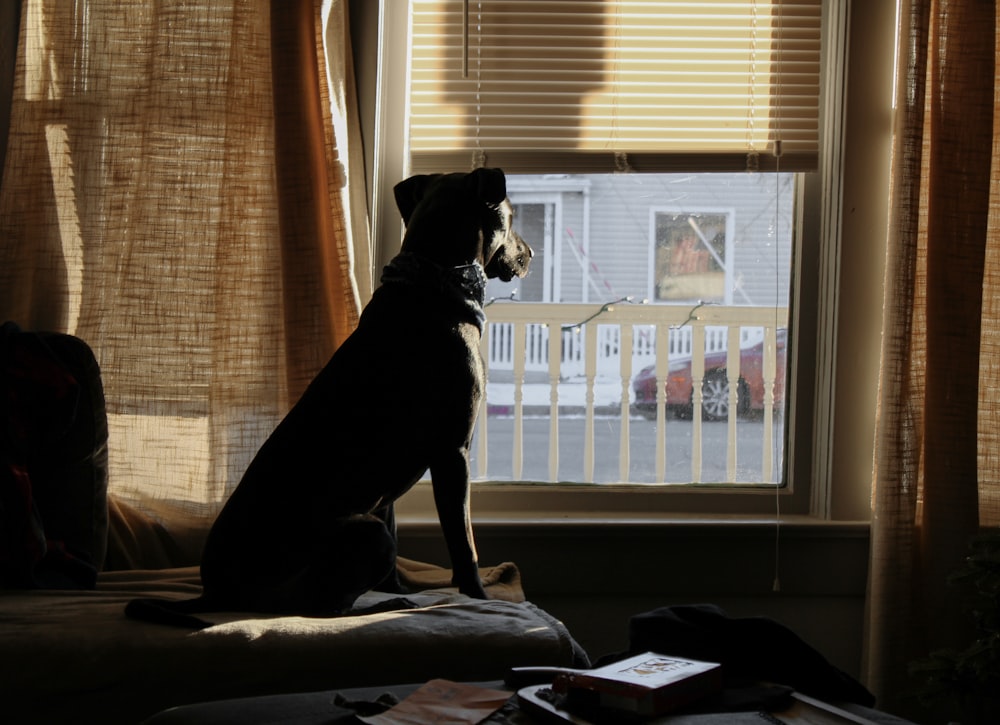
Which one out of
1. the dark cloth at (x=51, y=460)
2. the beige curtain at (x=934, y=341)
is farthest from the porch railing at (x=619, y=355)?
the dark cloth at (x=51, y=460)

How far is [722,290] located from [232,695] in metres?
1.77

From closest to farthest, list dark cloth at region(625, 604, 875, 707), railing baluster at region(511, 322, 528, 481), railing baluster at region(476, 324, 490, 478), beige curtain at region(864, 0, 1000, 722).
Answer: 1. dark cloth at region(625, 604, 875, 707)
2. beige curtain at region(864, 0, 1000, 722)
3. railing baluster at region(476, 324, 490, 478)
4. railing baluster at region(511, 322, 528, 481)

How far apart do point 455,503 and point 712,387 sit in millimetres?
1277

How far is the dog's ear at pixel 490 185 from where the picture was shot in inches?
72.4

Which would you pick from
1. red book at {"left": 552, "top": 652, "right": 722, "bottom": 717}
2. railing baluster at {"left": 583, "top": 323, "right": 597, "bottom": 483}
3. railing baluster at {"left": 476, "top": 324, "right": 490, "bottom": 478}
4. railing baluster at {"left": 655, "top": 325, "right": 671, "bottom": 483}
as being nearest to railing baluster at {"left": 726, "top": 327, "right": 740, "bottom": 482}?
railing baluster at {"left": 655, "top": 325, "right": 671, "bottom": 483}

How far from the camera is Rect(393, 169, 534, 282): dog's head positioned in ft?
6.06

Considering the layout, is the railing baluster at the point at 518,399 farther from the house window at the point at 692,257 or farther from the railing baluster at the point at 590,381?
the house window at the point at 692,257

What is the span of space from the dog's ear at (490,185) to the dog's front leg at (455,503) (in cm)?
50

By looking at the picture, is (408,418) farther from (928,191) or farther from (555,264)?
(928,191)

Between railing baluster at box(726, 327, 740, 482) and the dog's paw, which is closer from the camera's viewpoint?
the dog's paw

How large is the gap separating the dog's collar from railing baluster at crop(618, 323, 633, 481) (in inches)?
43.1

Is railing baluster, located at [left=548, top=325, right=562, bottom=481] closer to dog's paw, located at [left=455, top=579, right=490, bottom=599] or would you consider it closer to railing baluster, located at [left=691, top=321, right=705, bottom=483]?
railing baluster, located at [left=691, top=321, right=705, bottom=483]

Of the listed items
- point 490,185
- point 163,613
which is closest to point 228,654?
point 163,613

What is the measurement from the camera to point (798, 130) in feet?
8.01
